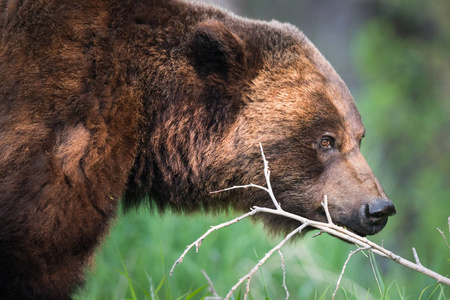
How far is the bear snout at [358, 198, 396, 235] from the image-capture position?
12.3 feet

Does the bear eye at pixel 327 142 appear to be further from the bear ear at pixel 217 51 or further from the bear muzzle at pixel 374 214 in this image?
the bear ear at pixel 217 51

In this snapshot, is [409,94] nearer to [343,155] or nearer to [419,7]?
[419,7]

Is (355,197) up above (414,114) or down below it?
below

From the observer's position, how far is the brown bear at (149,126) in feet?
10.5

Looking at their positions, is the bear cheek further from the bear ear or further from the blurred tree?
the blurred tree

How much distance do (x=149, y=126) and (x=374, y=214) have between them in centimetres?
154

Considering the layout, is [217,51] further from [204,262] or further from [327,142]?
[204,262]

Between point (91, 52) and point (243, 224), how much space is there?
363cm

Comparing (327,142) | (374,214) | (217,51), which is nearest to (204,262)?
(327,142)

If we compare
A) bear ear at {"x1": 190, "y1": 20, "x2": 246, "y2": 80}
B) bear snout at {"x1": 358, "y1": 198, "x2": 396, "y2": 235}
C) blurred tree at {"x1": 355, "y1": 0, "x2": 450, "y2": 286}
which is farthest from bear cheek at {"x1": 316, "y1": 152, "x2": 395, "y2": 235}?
blurred tree at {"x1": 355, "y1": 0, "x2": 450, "y2": 286}

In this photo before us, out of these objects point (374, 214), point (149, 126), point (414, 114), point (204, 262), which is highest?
point (414, 114)

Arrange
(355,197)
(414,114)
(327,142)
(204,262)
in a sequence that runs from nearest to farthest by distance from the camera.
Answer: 1. (355,197)
2. (327,142)
3. (204,262)
4. (414,114)

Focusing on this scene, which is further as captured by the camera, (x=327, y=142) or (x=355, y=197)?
(x=327, y=142)

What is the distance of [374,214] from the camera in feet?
12.3
